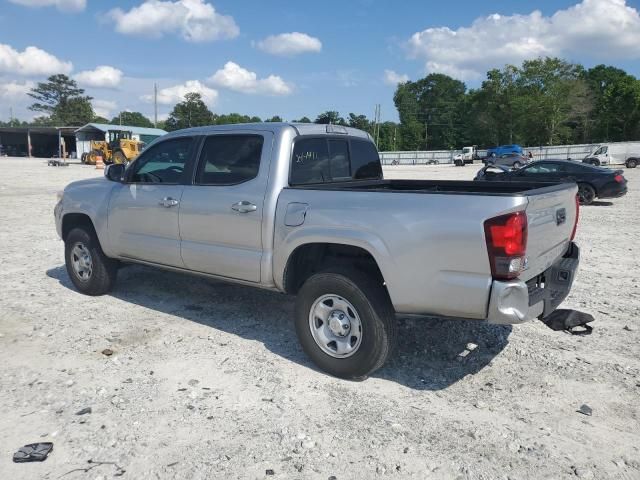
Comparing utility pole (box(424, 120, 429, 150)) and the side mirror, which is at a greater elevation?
utility pole (box(424, 120, 429, 150))

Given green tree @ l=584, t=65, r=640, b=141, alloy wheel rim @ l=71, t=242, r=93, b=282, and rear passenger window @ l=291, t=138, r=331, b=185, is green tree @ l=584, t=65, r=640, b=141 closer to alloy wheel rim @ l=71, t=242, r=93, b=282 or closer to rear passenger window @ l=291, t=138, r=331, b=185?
rear passenger window @ l=291, t=138, r=331, b=185

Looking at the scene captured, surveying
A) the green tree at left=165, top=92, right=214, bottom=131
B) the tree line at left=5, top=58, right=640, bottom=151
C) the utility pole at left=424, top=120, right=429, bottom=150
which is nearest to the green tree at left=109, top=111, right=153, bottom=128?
the tree line at left=5, top=58, right=640, bottom=151

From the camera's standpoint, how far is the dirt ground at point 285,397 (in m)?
2.87

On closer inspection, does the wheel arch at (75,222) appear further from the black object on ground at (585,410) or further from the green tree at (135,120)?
the green tree at (135,120)

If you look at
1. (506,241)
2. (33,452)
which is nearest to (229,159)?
(506,241)

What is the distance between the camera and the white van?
128 ft

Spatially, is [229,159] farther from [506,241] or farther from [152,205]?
[506,241]

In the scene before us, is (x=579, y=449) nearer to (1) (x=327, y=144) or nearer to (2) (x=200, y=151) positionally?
(1) (x=327, y=144)

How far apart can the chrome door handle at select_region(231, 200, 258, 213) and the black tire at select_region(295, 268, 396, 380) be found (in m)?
0.81

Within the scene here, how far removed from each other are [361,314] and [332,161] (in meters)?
1.74

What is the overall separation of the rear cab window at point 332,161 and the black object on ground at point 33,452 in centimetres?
256

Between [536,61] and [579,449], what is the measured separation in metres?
82.0

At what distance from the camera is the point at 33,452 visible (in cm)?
292

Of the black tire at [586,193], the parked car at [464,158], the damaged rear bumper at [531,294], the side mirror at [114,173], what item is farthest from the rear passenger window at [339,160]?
the parked car at [464,158]
